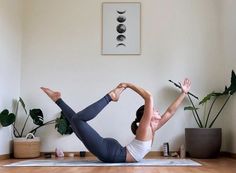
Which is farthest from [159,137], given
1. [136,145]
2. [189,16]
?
[189,16]

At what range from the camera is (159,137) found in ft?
14.2

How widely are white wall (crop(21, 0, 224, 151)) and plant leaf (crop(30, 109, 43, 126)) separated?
0.16 meters

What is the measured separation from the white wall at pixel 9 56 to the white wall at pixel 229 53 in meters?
2.76

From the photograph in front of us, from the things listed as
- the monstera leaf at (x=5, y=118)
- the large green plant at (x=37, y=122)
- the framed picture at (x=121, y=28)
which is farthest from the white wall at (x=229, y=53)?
the monstera leaf at (x=5, y=118)

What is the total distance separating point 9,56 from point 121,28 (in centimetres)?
153

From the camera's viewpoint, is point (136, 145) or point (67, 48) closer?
point (136, 145)

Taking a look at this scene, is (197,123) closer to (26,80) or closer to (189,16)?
(189,16)

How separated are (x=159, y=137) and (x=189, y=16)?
172 cm

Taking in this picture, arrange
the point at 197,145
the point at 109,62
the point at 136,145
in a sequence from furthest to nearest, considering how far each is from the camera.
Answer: the point at 109,62, the point at 197,145, the point at 136,145

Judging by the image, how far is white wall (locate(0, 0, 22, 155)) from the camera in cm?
385

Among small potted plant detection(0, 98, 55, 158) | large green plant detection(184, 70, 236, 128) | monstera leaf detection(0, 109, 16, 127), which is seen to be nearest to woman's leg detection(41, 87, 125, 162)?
monstera leaf detection(0, 109, 16, 127)

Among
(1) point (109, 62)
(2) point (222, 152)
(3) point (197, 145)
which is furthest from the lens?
(1) point (109, 62)

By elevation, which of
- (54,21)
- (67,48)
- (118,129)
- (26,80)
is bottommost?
(118,129)

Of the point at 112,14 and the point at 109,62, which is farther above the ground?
the point at 112,14
